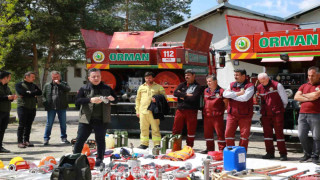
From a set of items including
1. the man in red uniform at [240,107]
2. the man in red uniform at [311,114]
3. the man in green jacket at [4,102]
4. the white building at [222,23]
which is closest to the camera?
the man in red uniform at [311,114]

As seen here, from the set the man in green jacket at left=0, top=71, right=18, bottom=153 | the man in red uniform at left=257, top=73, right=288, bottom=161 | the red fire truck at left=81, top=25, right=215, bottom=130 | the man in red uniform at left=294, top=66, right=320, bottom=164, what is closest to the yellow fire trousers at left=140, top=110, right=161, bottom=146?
the red fire truck at left=81, top=25, right=215, bottom=130

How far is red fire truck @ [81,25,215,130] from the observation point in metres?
10.3

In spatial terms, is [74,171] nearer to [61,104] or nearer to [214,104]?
[214,104]

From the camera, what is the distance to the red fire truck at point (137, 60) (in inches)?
404

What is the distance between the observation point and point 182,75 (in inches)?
421

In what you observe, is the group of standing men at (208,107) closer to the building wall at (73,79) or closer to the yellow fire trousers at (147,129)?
the yellow fire trousers at (147,129)

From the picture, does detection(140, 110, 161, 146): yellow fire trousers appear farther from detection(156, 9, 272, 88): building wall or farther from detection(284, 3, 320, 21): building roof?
detection(284, 3, 320, 21): building roof

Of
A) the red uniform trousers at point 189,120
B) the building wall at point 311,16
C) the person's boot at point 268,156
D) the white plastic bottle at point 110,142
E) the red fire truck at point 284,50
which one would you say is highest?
the building wall at point 311,16

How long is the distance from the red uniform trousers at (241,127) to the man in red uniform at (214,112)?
301mm

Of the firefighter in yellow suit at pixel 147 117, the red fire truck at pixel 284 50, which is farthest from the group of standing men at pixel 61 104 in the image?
the red fire truck at pixel 284 50

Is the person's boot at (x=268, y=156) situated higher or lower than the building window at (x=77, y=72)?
lower

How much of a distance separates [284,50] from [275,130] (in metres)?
1.68

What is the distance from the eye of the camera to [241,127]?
780cm

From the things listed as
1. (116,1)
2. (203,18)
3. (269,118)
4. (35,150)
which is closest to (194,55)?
(269,118)
